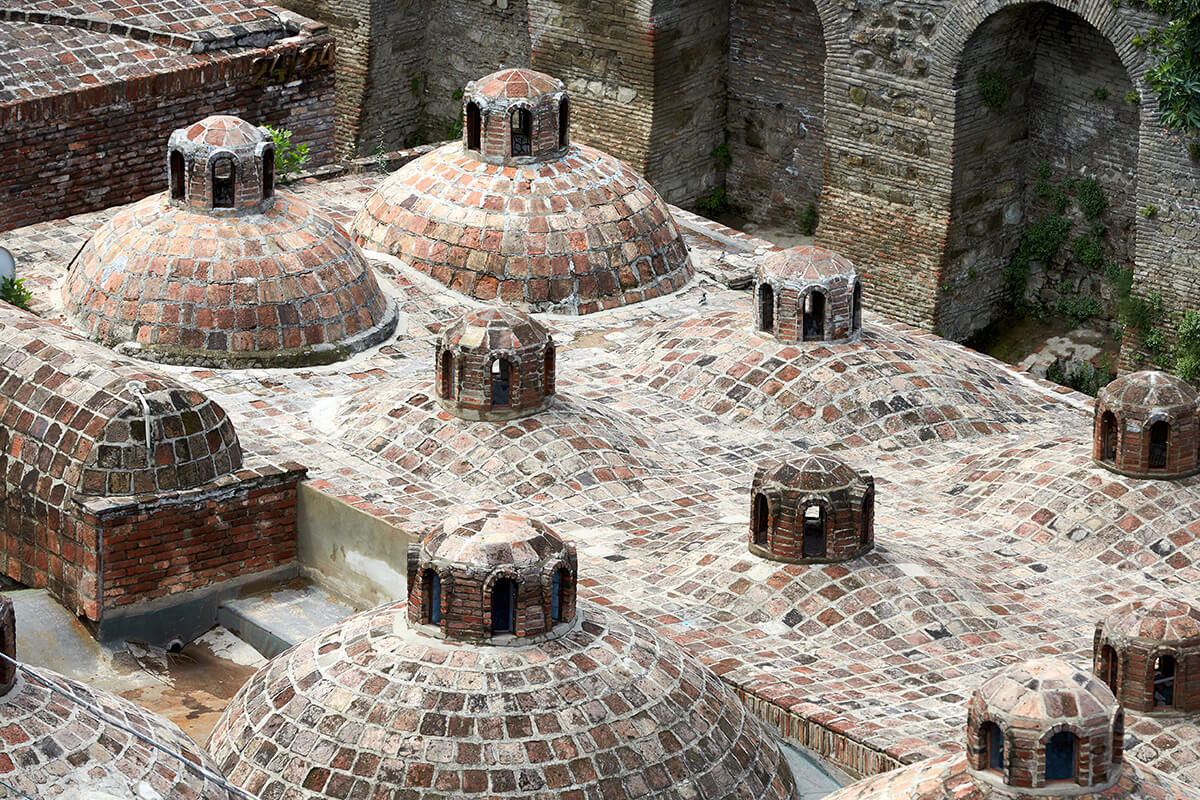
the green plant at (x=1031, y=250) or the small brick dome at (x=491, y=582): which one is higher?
the small brick dome at (x=491, y=582)

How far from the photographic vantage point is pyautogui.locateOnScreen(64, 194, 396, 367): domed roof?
3703 cm

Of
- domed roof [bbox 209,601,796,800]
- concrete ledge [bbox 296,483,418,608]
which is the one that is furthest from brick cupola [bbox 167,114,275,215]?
domed roof [bbox 209,601,796,800]

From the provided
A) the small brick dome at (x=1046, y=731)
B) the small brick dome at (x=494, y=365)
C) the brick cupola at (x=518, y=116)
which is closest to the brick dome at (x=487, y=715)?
the small brick dome at (x=1046, y=731)

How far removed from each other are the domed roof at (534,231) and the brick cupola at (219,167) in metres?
3.24

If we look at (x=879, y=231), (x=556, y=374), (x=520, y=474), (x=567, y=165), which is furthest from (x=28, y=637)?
(x=879, y=231)

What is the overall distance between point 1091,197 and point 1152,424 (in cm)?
1126

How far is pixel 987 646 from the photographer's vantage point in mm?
31422

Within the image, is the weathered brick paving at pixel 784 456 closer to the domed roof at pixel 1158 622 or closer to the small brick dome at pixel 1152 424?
the small brick dome at pixel 1152 424

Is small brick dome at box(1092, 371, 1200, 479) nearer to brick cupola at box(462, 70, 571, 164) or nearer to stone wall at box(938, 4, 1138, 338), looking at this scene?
brick cupola at box(462, 70, 571, 164)

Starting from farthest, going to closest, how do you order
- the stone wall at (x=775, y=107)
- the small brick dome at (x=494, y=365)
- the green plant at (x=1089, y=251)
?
the stone wall at (x=775, y=107) < the green plant at (x=1089, y=251) < the small brick dome at (x=494, y=365)

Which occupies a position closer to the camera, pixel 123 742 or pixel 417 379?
pixel 123 742

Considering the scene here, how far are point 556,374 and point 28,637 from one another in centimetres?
814

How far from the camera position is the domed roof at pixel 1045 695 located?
76.9 ft

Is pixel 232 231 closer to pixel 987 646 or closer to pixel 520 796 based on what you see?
pixel 987 646
